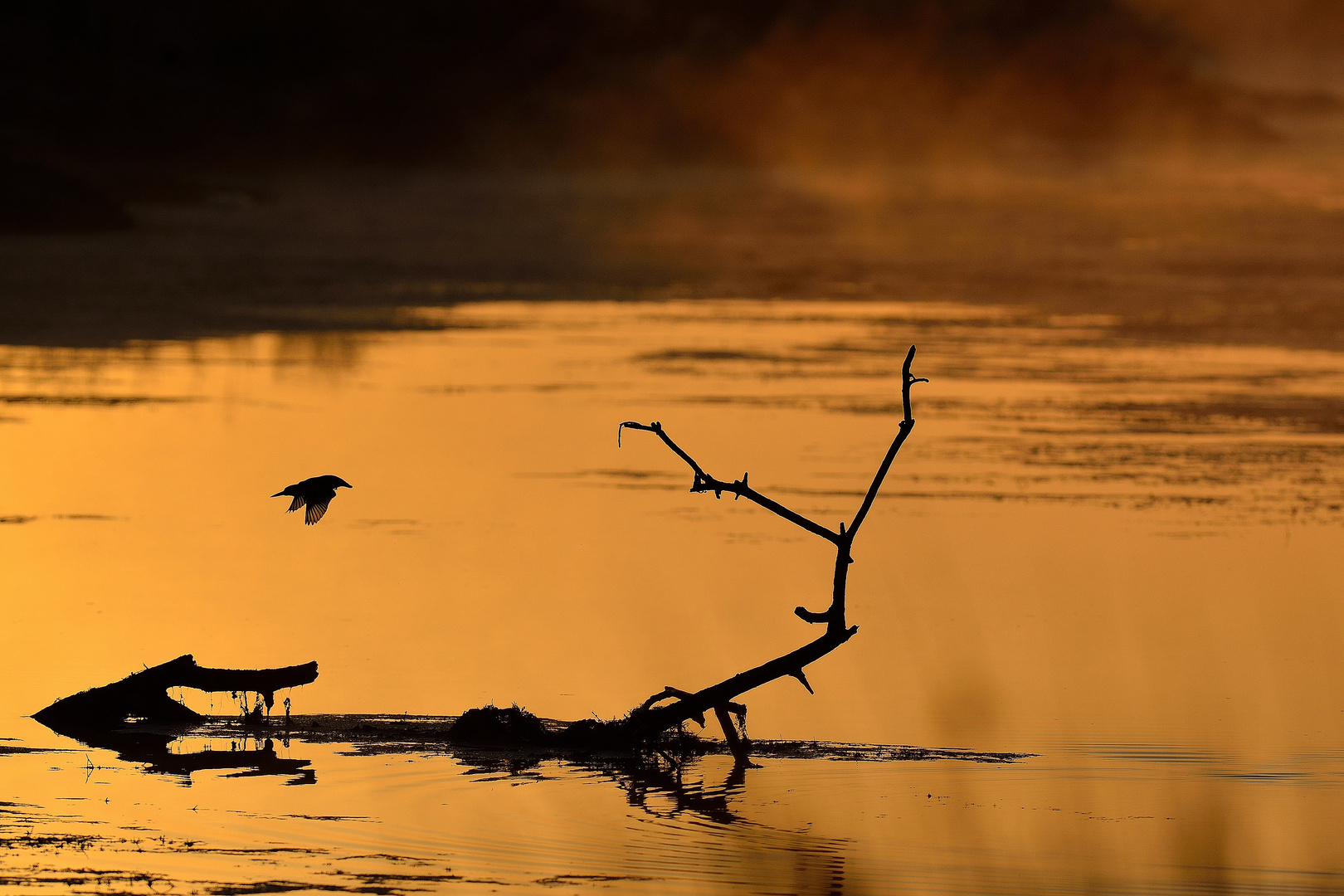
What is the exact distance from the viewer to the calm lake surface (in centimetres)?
1239

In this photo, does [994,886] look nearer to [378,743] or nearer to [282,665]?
[378,743]

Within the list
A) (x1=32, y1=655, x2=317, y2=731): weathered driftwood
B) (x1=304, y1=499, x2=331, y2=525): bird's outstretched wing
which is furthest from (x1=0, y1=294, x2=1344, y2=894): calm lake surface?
(x1=304, y1=499, x2=331, y2=525): bird's outstretched wing

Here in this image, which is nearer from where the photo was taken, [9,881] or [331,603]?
[9,881]

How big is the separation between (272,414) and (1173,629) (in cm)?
1497

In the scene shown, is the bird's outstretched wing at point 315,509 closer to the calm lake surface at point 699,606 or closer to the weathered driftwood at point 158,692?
the weathered driftwood at point 158,692

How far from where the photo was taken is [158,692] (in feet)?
48.3

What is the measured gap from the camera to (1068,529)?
22312mm

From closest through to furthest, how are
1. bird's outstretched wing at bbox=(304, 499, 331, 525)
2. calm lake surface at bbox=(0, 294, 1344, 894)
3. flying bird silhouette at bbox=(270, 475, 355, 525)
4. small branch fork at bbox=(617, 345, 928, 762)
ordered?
1. calm lake surface at bbox=(0, 294, 1344, 894)
2. small branch fork at bbox=(617, 345, 928, 762)
3. flying bird silhouette at bbox=(270, 475, 355, 525)
4. bird's outstretched wing at bbox=(304, 499, 331, 525)

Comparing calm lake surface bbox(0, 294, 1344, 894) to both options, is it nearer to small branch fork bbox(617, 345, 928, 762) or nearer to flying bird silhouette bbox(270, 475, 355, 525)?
small branch fork bbox(617, 345, 928, 762)

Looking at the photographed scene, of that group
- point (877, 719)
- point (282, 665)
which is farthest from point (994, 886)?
point (282, 665)

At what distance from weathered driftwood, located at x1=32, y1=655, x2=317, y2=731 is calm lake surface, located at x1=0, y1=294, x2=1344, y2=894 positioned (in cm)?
Result: 30

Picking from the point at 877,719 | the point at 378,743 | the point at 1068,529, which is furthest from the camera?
the point at 1068,529

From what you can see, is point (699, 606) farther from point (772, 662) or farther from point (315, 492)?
point (772, 662)

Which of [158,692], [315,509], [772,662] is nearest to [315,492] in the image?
[315,509]
